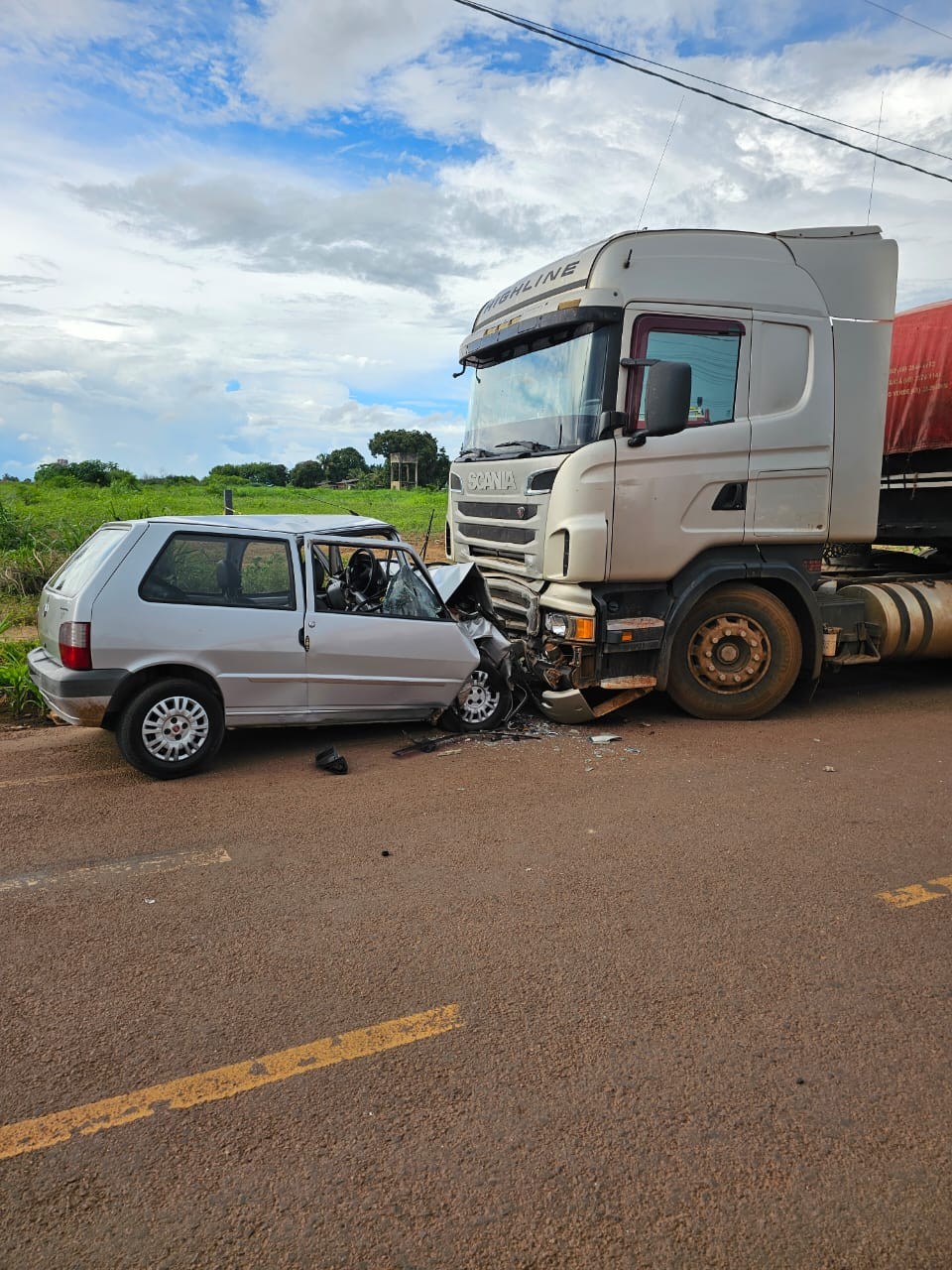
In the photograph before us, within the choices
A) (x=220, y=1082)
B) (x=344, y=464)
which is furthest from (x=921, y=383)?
(x=344, y=464)

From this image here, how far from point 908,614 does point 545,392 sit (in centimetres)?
381

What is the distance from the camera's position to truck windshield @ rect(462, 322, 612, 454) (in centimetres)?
645

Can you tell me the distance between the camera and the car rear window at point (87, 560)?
559 cm

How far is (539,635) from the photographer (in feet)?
23.2

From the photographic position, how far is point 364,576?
6969 millimetres

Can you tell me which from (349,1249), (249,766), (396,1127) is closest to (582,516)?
(249,766)

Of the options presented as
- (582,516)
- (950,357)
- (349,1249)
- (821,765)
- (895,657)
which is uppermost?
(950,357)

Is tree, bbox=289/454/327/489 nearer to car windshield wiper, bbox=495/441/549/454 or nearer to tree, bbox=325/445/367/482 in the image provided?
tree, bbox=325/445/367/482

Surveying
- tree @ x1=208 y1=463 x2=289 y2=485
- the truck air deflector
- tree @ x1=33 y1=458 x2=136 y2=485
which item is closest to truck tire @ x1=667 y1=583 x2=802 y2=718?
the truck air deflector

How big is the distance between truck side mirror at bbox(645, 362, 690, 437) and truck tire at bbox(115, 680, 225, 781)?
349 cm

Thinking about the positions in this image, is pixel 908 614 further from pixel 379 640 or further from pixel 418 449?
pixel 418 449

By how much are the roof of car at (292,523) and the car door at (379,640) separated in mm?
135

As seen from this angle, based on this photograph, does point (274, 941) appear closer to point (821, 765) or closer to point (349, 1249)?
point (349, 1249)

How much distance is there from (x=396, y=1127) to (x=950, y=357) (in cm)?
822
